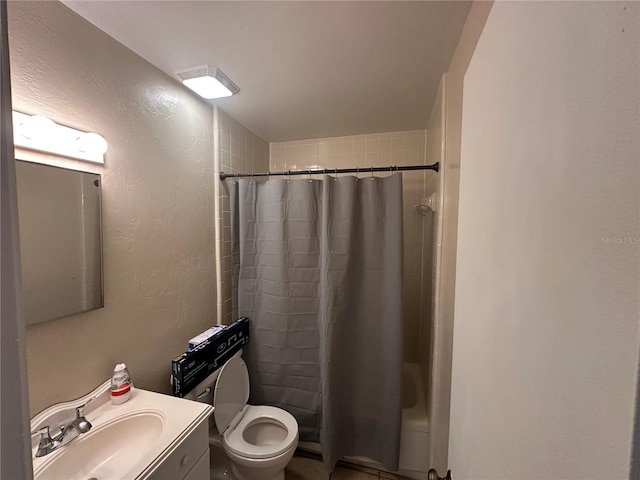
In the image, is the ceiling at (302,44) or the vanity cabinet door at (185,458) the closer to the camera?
the vanity cabinet door at (185,458)

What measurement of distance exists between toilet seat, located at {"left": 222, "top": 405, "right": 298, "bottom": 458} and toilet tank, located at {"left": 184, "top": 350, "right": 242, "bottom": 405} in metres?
0.24

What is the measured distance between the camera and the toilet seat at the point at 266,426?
4.42ft

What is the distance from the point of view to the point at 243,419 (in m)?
1.58

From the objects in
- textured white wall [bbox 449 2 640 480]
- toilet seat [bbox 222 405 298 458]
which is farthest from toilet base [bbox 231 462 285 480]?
textured white wall [bbox 449 2 640 480]

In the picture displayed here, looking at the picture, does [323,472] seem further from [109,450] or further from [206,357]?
[109,450]

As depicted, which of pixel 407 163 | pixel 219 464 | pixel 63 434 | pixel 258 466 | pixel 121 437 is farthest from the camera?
pixel 407 163

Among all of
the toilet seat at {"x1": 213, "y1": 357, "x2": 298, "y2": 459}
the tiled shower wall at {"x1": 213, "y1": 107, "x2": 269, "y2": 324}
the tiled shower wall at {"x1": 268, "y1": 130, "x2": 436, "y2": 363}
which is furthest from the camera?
the tiled shower wall at {"x1": 268, "y1": 130, "x2": 436, "y2": 363}

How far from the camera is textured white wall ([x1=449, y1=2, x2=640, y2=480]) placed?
21 cm

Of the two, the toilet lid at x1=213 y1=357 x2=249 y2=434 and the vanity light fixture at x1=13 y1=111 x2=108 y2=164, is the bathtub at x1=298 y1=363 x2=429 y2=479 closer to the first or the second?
the toilet lid at x1=213 y1=357 x2=249 y2=434

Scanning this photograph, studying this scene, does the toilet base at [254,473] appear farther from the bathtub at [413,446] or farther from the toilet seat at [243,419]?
the bathtub at [413,446]

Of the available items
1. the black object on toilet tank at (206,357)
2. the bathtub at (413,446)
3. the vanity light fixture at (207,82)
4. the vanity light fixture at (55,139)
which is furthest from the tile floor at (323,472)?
the vanity light fixture at (207,82)

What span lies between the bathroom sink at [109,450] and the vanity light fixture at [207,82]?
161 cm

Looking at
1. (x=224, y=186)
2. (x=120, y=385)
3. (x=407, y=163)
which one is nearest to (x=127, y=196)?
(x=224, y=186)

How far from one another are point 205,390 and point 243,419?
1.25ft
